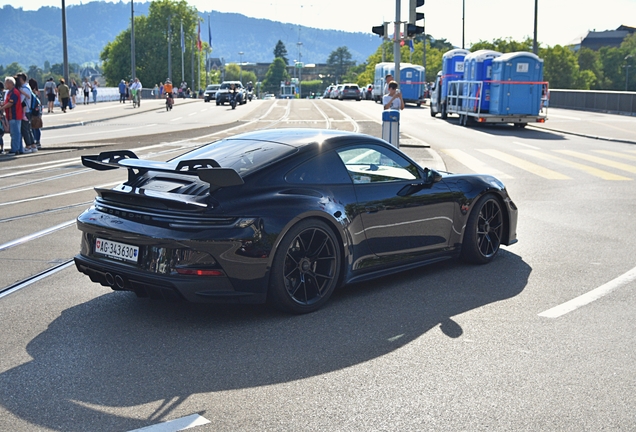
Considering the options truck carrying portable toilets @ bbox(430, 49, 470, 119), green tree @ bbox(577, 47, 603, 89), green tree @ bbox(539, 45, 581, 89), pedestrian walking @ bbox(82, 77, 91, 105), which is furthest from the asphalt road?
green tree @ bbox(577, 47, 603, 89)

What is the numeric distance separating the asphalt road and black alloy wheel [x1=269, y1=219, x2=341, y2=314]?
0.14m

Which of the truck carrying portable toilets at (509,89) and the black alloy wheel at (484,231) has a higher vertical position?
the truck carrying portable toilets at (509,89)

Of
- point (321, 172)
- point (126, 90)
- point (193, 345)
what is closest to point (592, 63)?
point (126, 90)

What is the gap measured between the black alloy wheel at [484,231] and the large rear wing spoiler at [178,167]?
2620mm

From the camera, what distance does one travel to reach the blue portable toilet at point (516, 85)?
30.4 metres

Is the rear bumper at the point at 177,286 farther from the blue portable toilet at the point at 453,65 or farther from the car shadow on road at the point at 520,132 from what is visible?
the blue portable toilet at the point at 453,65

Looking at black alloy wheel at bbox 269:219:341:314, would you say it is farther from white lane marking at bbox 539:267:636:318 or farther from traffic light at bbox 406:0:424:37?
traffic light at bbox 406:0:424:37

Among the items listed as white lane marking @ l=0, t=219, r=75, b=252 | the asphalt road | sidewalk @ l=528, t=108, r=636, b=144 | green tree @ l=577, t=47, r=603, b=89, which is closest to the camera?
the asphalt road

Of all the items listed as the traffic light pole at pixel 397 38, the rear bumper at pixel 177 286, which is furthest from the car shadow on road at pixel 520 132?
the rear bumper at pixel 177 286

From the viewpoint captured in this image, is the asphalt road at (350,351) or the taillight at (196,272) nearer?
the asphalt road at (350,351)

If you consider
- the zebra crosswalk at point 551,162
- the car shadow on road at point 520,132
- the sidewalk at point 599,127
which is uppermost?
the sidewalk at point 599,127

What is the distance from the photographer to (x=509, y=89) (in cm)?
3038

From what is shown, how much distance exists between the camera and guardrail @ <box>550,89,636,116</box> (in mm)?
41562

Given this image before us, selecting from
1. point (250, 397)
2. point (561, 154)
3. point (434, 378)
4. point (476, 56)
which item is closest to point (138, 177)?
point (250, 397)
